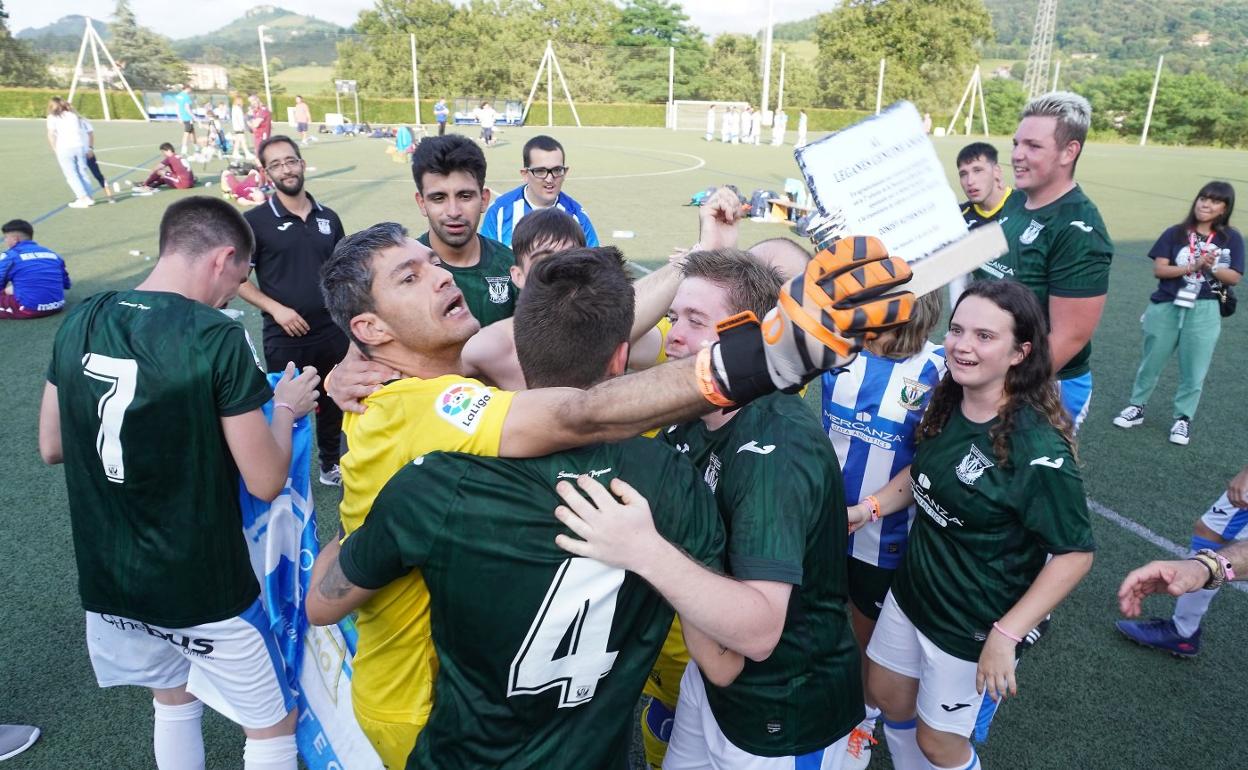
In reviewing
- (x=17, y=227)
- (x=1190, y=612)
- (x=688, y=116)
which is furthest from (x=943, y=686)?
(x=688, y=116)

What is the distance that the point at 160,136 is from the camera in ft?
113

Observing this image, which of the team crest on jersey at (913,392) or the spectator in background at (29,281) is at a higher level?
Result: the team crest on jersey at (913,392)

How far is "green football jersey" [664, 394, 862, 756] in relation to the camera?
2172 millimetres

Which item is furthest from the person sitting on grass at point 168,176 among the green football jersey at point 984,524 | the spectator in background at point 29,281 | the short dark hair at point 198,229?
the green football jersey at point 984,524

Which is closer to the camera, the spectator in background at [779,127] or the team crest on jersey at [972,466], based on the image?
the team crest on jersey at [972,466]

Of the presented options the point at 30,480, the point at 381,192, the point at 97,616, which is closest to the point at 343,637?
the point at 97,616

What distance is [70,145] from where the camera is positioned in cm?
1642

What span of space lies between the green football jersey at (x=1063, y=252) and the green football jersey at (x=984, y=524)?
1.78 metres

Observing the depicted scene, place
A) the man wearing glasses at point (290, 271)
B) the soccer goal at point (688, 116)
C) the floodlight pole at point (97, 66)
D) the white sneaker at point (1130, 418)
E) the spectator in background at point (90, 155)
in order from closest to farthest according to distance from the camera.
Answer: the man wearing glasses at point (290, 271)
the white sneaker at point (1130, 418)
the spectator in background at point (90, 155)
the floodlight pole at point (97, 66)
the soccer goal at point (688, 116)

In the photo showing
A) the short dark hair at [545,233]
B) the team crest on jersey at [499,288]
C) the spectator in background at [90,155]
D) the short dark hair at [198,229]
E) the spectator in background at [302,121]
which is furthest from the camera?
the spectator in background at [302,121]

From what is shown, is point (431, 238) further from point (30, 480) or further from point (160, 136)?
point (160, 136)

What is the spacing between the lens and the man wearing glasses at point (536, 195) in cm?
620

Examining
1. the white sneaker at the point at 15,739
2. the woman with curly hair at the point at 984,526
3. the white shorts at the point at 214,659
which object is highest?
the woman with curly hair at the point at 984,526

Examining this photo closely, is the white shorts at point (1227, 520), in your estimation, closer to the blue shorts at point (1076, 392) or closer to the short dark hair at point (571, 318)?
the blue shorts at point (1076, 392)
